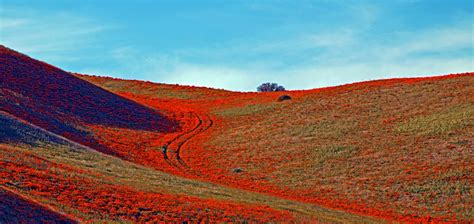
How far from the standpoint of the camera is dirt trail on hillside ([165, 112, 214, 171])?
154 feet

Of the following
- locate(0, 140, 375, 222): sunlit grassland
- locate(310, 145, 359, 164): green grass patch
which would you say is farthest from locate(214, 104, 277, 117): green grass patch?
locate(0, 140, 375, 222): sunlit grassland

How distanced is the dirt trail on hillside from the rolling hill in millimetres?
154

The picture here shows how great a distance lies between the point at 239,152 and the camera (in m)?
51.6

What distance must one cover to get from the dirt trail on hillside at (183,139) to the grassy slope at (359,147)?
882mm

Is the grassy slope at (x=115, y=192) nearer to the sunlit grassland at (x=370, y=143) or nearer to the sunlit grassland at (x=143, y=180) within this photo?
the sunlit grassland at (x=143, y=180)

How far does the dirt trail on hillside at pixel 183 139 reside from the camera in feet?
154

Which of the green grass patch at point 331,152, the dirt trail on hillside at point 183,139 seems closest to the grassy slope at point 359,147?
the green grass patch at point 331,152

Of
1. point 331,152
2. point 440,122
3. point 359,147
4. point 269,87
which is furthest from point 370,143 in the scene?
point 269,87

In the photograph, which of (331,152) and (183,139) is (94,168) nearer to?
(331,152)

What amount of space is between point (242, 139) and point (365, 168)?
1441cm

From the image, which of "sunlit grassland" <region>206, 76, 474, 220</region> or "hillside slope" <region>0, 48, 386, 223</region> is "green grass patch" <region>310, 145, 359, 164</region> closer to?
"sunlit grassland" <region>206, 76, 474, 220</region>

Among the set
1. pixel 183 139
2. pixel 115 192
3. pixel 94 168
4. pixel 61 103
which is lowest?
pixel 115 192

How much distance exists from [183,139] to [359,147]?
15759mm

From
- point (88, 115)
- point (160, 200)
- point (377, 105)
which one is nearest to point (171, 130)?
point (88, 115)
